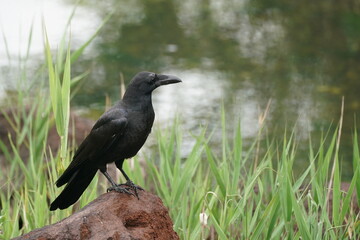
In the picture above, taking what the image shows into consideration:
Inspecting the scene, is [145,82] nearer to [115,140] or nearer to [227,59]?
[115,140]

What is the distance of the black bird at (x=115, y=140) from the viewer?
124 inches

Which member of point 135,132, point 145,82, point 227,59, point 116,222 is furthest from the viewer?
point 227,59

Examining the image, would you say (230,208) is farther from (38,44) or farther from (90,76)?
(38,44)

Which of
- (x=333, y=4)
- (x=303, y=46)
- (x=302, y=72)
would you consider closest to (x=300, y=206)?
(x=302, y=72)

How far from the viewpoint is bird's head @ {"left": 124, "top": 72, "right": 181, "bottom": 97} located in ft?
10.5

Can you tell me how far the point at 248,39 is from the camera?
840 cm

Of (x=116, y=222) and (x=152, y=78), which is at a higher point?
(x=152, y=78)

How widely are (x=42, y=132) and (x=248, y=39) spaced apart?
4.52 meters

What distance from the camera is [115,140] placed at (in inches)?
124

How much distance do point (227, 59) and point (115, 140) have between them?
479 cm

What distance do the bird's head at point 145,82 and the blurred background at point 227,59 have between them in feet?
8.51

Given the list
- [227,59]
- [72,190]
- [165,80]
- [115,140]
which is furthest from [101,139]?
[227,59]

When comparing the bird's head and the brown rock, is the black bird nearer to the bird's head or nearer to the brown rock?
the bird's head

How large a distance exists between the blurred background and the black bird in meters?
2.68
